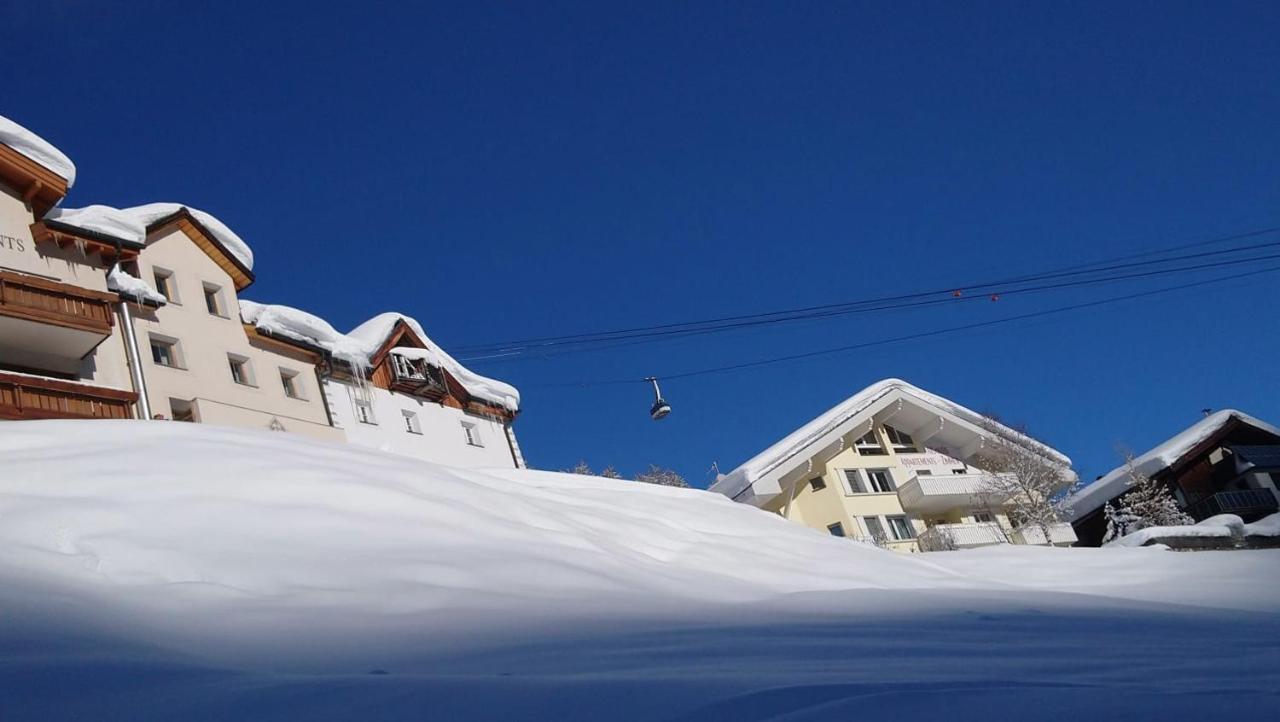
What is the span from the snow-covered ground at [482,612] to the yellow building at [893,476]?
21.9 meters

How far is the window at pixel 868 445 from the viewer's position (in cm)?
3353

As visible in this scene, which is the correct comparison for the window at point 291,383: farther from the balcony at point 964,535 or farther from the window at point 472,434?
the balcony at point 964,535

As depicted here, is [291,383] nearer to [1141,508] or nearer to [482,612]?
[482,612]

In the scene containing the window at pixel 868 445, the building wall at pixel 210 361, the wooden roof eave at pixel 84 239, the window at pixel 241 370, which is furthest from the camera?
the window at pixel 868 445

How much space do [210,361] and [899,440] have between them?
24.1m

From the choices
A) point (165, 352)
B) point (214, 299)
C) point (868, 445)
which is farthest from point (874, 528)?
point (165, 352)

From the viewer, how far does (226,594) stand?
12.2ft

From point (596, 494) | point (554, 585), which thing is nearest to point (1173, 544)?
point (596, 494)

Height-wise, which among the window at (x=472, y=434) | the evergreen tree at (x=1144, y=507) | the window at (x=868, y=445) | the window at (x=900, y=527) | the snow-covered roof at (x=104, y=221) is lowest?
the evergreen tree at (x=1144, y=507)

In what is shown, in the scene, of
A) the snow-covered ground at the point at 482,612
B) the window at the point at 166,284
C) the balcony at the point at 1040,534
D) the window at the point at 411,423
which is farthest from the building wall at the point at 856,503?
the snow-covered ground at the point at 482,612

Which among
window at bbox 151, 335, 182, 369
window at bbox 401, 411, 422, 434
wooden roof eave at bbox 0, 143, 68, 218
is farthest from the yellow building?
wooden roof eave at bbox 0, 143, 68, 218

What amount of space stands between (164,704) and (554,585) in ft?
8.82

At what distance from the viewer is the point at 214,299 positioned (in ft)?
88.0

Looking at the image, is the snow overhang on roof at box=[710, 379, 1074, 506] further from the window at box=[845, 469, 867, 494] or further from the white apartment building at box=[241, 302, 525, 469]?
the white apartment building at box=[241, 302, 525, 469]
